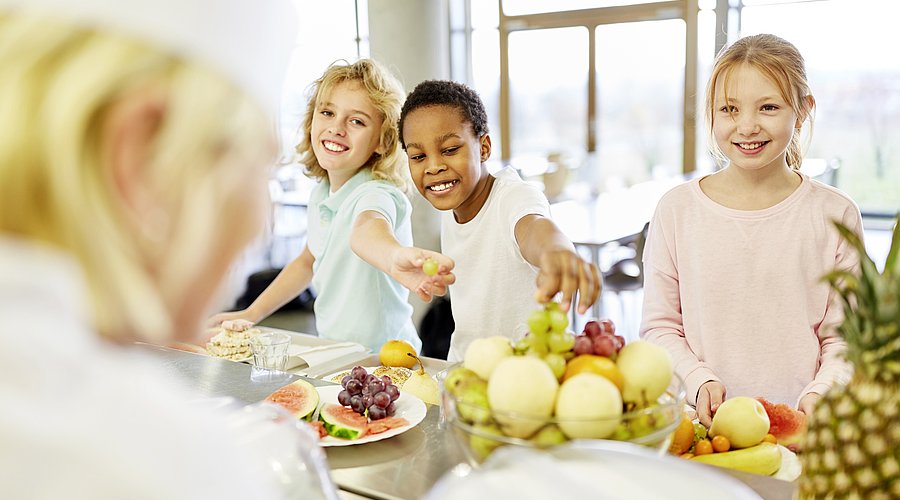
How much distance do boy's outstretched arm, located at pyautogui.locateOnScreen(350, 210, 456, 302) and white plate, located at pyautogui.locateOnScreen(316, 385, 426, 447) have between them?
232 millimetres

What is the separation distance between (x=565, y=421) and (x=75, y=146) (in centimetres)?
72

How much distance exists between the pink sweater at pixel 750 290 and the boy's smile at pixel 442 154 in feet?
2.12

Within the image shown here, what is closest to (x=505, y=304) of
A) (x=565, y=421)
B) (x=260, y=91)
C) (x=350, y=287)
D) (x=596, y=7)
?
(x=350, y=287)

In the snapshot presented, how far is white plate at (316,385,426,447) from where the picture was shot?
60.3 inches

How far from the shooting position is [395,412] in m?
1.69

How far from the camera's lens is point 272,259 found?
9.02m

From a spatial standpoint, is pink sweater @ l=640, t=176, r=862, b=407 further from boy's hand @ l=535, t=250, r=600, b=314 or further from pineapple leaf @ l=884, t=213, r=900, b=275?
pineapple leaf @ l=884, t=213, r=900, b=275

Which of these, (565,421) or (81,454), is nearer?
(81,454)

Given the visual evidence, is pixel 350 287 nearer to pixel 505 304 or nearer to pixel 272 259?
pixel 505 304

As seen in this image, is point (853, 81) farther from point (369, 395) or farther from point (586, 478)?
point (586, 478)

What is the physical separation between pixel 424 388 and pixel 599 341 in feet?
2.48

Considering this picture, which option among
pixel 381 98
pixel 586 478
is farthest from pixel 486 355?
pixel 381 98

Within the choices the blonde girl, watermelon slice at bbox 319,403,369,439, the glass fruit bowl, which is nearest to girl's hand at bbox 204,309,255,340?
the blonde girl

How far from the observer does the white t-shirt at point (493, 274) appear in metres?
2.42
